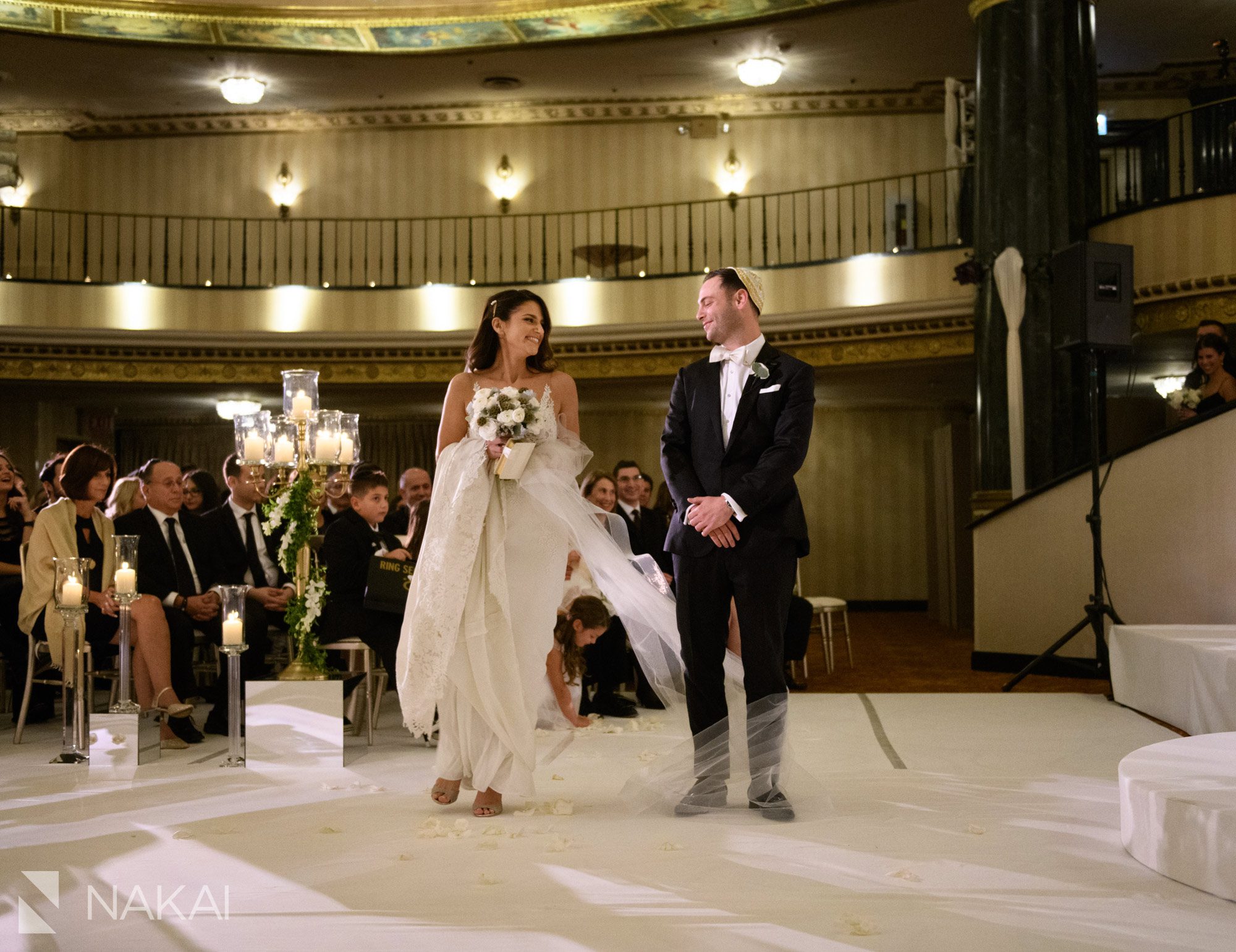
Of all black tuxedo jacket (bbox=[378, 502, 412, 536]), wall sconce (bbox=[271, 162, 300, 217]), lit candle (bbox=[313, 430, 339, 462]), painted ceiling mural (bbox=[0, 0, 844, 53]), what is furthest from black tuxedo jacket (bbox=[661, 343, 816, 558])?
wall sconce (bbox=[271, 162, 300, 217])

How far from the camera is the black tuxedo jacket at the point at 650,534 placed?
6.55 meters

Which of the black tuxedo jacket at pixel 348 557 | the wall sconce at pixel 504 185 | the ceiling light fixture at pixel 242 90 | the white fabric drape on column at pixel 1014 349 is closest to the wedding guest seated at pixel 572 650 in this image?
the black tuxedo jacket at pixel 348 557

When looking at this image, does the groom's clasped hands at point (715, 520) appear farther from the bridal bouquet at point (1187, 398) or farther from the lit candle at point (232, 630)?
the bridal bouquet at point (1187, 398)

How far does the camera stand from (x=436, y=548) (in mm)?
3641

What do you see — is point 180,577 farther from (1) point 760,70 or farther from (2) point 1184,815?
(1) point 760,70

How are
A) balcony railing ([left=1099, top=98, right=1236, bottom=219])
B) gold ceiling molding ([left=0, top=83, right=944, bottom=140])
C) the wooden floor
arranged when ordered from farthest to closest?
gold ceiling molding ([left=0, top=83, right=944, bottom=140]) → balcony railing ([left=1099, top=98, right=1236, bottom=219]) → the wooden floor

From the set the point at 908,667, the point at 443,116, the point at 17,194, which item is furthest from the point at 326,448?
the point at 17,194

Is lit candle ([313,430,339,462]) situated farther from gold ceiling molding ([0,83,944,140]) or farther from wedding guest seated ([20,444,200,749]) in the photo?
gold ceiling molding ([0,83,944,140])

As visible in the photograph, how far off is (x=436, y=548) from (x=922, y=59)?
1002 cm

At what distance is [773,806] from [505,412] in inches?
53.6

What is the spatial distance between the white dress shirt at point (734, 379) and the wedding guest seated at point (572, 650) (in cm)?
204

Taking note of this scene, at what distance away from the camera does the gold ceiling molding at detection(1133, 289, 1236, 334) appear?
860 centimetres

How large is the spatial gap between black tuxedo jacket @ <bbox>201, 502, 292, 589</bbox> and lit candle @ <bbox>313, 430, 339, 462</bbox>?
1535 mm

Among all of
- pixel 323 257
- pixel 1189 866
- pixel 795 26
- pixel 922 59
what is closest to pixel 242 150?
pixel 323 257
